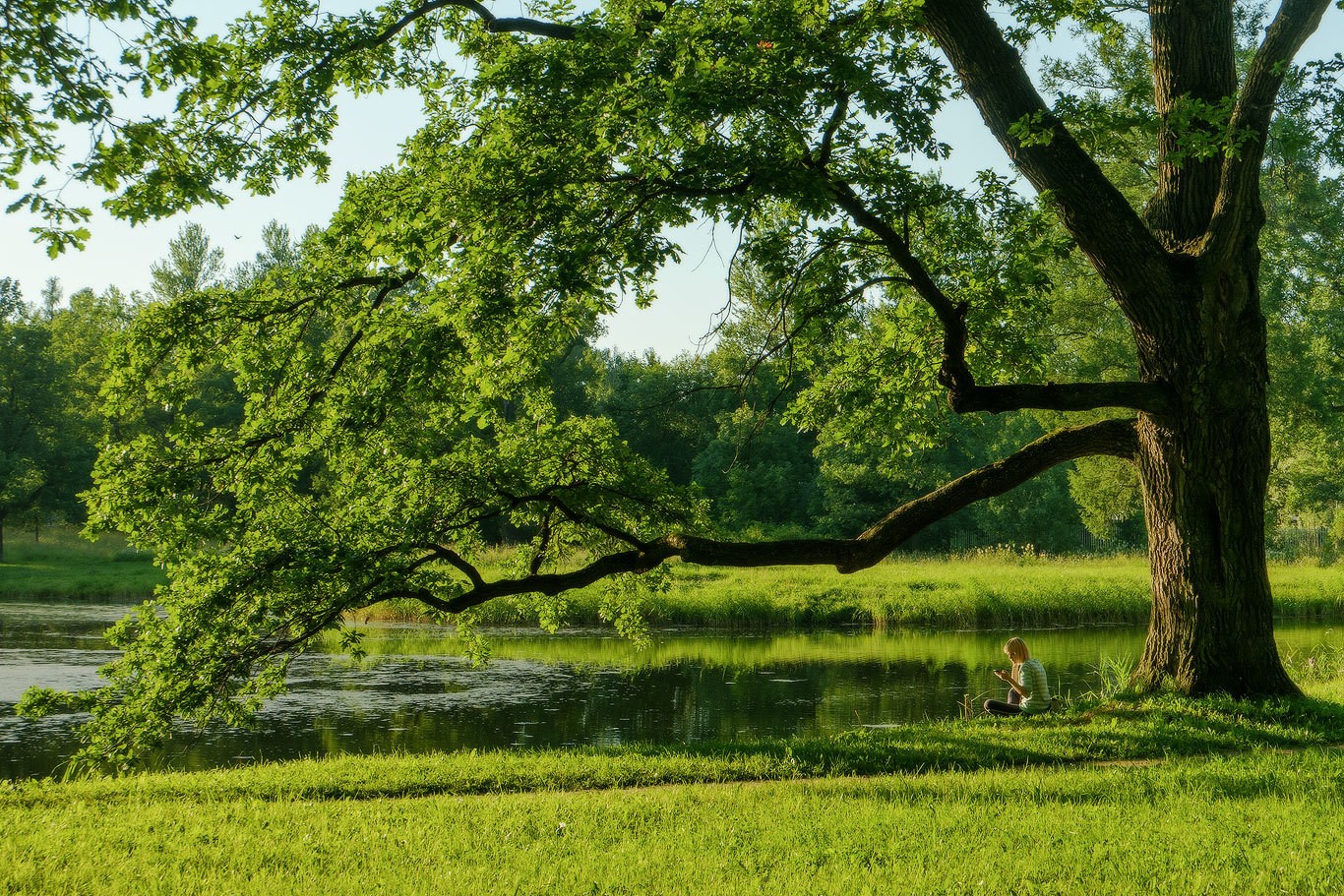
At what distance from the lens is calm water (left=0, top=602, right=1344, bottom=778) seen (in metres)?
14.6

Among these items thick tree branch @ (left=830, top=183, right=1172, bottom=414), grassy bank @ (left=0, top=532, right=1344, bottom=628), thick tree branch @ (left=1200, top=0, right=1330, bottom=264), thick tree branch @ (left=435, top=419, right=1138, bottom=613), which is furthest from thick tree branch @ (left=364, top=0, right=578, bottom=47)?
grassy bank @ (left=0, top=532, right=1344, bottom=628)

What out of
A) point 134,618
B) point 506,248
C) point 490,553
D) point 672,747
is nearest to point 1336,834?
point 672,747

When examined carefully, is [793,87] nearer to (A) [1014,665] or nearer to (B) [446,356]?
(B) [446,356]

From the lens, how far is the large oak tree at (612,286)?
363 inches

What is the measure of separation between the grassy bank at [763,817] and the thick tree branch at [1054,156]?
4343mm

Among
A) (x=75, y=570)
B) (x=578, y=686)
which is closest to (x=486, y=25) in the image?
(x=578, y=686)

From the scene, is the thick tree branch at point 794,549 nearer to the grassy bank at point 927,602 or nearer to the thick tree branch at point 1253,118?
the thick tree branch at point 1253,118

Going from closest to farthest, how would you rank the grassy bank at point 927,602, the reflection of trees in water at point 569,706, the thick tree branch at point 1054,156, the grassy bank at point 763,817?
the grassy bank at point 763,817 < the thick tree branch at point 1054,156 < the reflection of trees in water at point 569,706 < the grassy bank at point 927,602

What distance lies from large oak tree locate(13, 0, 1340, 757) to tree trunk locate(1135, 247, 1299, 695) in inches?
1.2

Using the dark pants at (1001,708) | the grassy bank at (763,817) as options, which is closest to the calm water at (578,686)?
the dark pants at (1001,708)

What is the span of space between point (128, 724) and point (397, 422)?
145 inches

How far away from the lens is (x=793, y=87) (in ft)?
28.6

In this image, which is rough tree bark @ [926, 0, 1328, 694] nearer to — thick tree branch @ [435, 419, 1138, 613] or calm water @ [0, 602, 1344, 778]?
thick tree branch @ [435, 419, 1138, 613]

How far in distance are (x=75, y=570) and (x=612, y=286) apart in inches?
1583
